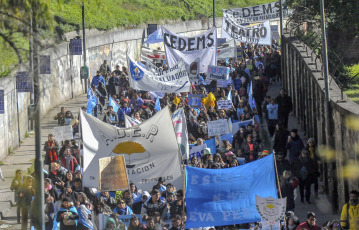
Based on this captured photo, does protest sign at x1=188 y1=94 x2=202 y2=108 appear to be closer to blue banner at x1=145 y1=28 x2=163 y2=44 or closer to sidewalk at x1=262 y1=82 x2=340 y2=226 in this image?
sidewalk at x1=262 y1=82 x2=340 y2=226

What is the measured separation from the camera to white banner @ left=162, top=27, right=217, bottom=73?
29.6 metres

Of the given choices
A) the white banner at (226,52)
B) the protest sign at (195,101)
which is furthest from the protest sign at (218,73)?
the white banner at (226,52)

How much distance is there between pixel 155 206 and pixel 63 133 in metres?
4.47

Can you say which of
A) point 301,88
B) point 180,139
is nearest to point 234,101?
point 301,88

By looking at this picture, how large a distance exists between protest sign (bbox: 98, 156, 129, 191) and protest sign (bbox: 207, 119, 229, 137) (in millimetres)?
5203

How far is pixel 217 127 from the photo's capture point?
2134cm

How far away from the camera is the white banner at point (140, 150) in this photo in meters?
17.0

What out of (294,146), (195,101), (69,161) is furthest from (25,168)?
(294,146)

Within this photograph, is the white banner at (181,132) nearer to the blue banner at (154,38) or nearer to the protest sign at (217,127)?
the protest sign at (217,127)

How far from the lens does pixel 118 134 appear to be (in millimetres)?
17219

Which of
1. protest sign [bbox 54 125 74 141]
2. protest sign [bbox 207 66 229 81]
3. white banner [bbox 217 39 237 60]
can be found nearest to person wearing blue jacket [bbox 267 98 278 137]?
protest sign [bbox 207 66 229 81]

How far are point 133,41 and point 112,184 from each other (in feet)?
95.8

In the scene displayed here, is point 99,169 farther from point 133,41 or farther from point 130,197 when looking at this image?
point 133,41

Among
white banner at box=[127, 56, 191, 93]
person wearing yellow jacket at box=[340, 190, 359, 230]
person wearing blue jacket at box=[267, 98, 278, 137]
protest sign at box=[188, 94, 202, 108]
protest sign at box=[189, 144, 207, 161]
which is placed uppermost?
white banner at box=[127, 56, 191, 93]
